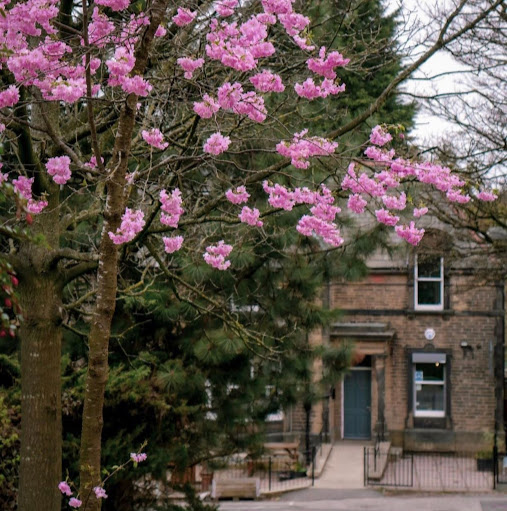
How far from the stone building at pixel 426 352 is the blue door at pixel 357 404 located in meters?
0.50

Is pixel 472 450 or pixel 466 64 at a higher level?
pixel 466 64

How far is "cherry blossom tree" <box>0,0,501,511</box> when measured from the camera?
7207 millimetres

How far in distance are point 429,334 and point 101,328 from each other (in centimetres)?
2410

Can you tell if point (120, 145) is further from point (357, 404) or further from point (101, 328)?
point (357, 404)

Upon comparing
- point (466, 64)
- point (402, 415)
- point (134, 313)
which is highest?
point (466, 64)

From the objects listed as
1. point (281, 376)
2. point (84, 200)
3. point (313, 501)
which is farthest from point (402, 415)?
point (84, 200)

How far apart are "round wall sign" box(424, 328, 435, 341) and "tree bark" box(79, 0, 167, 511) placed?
23.9 meters

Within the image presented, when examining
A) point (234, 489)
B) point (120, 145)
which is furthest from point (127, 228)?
point (234, 489)

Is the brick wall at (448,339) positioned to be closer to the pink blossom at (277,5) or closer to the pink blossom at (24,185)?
the pink blossom at (24,185)

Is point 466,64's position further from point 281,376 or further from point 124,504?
point 124,504

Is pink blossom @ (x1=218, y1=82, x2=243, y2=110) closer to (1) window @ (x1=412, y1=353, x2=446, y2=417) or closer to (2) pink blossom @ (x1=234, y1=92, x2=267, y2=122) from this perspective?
(2) pink blossom @ (x1=234, y1=92, x2=267, y2=122)

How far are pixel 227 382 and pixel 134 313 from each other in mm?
2347

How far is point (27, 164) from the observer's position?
9.31 metres

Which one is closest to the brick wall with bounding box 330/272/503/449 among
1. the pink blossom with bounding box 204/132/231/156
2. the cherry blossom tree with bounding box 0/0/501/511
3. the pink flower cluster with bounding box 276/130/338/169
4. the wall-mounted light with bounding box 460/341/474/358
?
the wall-mounted light with bounding box 460/341/474/358
